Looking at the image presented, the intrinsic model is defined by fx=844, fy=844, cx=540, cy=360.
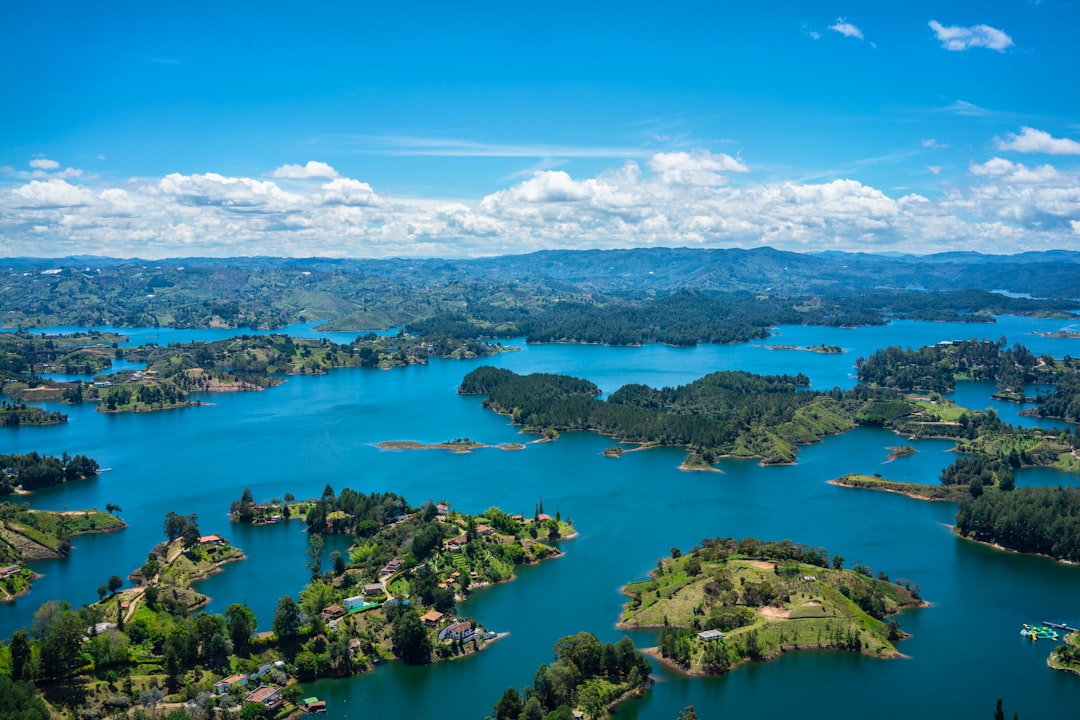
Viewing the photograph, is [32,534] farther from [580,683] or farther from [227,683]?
[580,683]

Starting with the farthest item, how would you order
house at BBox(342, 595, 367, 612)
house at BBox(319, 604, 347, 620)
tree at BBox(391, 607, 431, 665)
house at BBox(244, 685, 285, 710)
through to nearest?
house at BBox(342, 595, 367, 612)
house at BBox(319, 604, 347, 620)
tree at BBox(391, 607, 431, 665)
house at BBox(244, 685, 285, 710)

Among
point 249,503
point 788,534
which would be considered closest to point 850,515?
point 788,534

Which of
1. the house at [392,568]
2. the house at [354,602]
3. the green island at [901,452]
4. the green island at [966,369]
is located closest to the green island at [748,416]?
the green island at [901,452]

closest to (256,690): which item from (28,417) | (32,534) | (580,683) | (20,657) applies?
(20,657)

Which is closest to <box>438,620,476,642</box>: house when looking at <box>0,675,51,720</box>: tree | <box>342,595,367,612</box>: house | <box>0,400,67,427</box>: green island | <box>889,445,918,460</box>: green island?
<box>342,595,367,612</box>: house

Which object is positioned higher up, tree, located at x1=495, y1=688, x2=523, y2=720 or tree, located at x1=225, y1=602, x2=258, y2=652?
tree, located at x1=225, y1=602, x2=258, y2=652

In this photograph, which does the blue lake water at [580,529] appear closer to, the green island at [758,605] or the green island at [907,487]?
the green island at [758,605]

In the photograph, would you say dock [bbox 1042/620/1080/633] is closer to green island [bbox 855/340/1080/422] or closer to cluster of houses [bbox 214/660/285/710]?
cluster of houses [bbox 214/660/285/710]
